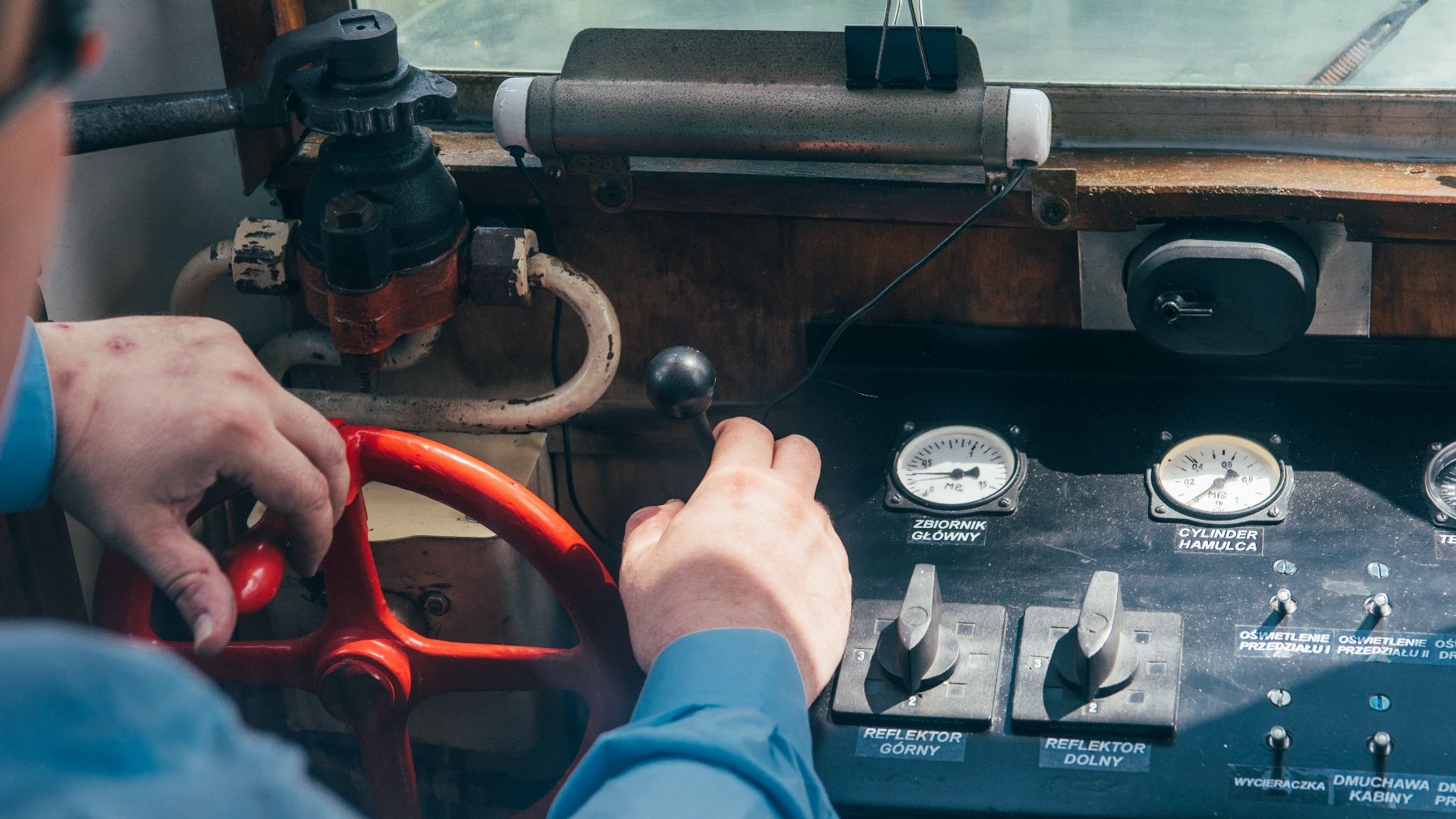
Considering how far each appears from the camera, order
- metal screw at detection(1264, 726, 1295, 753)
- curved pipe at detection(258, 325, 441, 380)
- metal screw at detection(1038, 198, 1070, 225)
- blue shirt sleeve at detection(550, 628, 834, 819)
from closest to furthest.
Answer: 1. blue shirt sleeve at detection(550, 628, 834, 819)
2. metal screw at detection(1264, 726, 1295, 753)
3. metal screw at detection(1038, 198, 1070, 225)
4. curved pipe at detection(258, 325, 441, 380)

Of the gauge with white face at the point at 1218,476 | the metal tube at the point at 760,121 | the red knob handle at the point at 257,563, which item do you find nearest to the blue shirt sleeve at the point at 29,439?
the red knob handle at the point at 257,563

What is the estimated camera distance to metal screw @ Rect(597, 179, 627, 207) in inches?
58.7

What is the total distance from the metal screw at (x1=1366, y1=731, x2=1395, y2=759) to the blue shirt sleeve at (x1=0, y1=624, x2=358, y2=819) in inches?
37.4

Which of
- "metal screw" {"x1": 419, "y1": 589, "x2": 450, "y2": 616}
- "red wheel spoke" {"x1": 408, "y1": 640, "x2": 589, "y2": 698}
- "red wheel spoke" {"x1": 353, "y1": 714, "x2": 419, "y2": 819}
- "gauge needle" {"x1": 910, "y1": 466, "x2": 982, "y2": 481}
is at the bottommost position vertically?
"red wheel spoke" {"x1": 353, "y1": 714, "x2": 419, "y2": 819}

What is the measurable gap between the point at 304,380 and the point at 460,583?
1.34 feet

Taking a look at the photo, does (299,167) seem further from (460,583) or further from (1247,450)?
(1247,450)

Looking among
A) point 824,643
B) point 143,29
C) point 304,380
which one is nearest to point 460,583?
point 304,380

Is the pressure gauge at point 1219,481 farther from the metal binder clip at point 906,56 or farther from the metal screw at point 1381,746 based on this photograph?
the metal binder clip at point 906,56

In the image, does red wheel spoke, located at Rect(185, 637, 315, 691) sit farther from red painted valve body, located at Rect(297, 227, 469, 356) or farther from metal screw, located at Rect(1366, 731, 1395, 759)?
metal screw, located at Rect(1366, 731, 1395, 759)

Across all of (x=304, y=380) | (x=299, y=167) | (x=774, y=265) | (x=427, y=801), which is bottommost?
(x=427, y=801)

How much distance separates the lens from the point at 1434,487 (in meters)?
1.28

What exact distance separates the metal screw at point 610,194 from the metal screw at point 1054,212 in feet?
1.44

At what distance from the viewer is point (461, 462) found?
1.29 m

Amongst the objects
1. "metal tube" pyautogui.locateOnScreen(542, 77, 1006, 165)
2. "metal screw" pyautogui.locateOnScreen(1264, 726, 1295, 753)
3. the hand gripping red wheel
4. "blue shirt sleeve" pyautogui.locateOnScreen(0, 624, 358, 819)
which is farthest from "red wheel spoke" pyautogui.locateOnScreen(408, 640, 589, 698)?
"blue shirt sleeve" pyautogui.locateOnScreen(0, 624, 358, 819)
